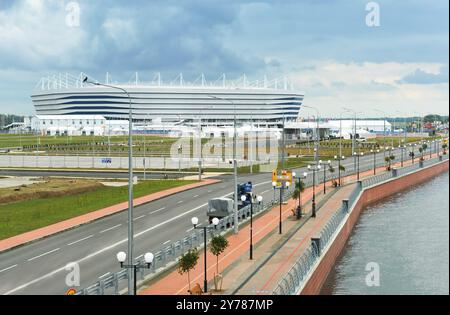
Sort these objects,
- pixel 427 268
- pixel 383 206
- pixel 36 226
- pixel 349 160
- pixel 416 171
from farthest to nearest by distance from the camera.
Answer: pixel 349 160 < pixel 416 171 < pixel 383 206 < pixel 36 226 < pixel 427 268

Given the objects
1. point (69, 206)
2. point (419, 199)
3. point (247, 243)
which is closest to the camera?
point (247, 243)

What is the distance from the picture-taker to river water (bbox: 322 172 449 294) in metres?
34.6

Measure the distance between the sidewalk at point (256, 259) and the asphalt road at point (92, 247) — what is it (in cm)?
263

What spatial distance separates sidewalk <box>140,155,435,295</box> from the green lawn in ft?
47.1

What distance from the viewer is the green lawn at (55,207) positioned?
4259 centimetres

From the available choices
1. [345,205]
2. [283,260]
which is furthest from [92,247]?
[345,205]

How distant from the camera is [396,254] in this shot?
42125mm

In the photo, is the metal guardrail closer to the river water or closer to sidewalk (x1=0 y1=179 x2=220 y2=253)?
the river water
